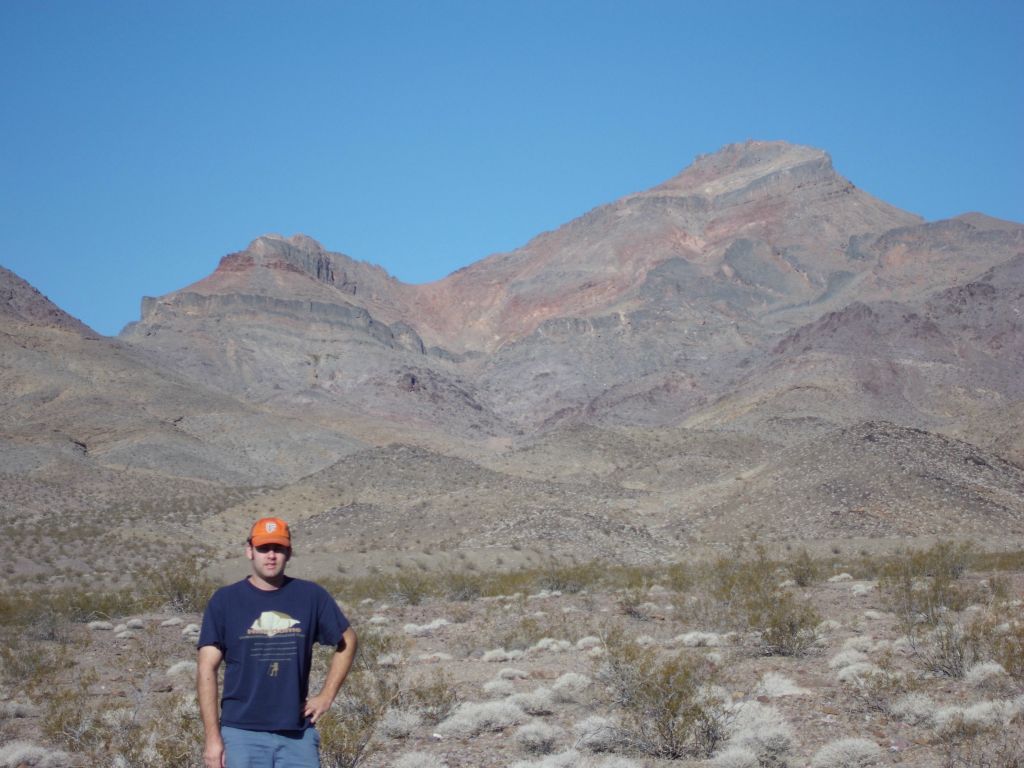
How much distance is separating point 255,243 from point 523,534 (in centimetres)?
13733

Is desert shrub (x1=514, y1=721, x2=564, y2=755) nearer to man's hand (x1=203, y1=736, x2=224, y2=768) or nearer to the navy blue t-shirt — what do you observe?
the navy blue t-shirt

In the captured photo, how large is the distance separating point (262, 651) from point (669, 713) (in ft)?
15.6

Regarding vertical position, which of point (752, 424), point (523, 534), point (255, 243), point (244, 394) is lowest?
point (523, 534)

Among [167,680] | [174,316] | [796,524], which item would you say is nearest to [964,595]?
[167,680]

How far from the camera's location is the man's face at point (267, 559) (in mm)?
6039

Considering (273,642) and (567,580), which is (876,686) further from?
(567,580)

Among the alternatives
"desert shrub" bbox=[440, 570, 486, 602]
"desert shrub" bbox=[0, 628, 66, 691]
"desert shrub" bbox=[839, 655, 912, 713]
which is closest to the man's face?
"desert shrub" bbox=[839, 655, 912, 713]

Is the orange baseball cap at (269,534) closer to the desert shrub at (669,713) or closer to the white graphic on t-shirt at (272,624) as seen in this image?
the white graphic on t-shirt at (272,624)

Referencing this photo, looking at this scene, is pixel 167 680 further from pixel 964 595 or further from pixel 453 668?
pixel 964 595

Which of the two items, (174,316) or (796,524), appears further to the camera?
(174,316)

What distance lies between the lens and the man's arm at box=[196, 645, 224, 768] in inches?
229

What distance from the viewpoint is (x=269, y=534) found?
6066mm

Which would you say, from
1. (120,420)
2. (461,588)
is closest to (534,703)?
(461,588)

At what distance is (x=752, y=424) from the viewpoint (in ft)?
258
